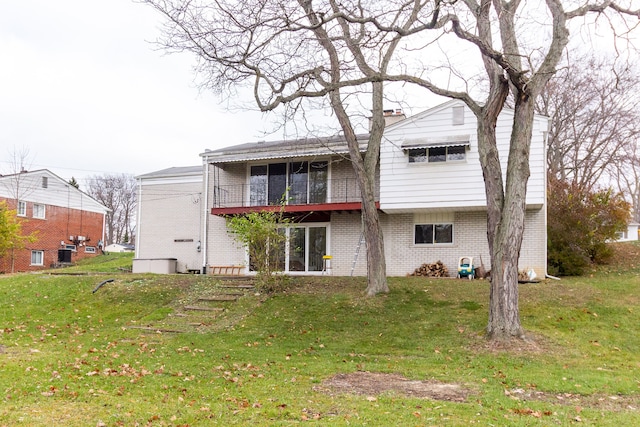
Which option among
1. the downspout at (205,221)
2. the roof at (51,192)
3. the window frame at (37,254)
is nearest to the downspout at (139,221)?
the downspout at (205,221)

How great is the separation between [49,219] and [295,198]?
20.6 meters

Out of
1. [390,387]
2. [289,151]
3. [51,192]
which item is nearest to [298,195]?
[289,151]

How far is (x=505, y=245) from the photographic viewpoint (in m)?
10.1

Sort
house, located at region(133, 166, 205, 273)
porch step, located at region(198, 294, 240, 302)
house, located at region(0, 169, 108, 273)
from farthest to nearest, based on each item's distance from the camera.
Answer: house, located at region(0, 169, 108, 273) < house, located at region(133, 166, 205, 273) < porch step, located at region(198, 294, 240, 302)

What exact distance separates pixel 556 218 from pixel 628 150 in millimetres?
13470

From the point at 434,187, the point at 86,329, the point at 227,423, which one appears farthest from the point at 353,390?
the point at 434,187

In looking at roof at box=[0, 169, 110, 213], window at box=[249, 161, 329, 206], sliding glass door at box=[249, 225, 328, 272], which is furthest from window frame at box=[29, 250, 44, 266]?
sliding glass door at box=[249, 225, 328, 272]

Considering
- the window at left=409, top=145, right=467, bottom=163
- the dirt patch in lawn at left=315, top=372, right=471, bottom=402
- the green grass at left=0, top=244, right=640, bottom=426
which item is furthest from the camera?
the window at left=409, top=145, right=467, bottom=163

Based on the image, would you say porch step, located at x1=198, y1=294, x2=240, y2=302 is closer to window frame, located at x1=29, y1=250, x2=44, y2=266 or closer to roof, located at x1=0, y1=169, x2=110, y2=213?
window frame, located at x1=29, y1=250, x2=44, y2=266

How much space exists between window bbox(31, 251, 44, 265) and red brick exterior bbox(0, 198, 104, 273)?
130 mm

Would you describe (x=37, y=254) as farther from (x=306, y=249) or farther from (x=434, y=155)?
(x=434, y=155)

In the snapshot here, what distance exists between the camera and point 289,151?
19.5 meters

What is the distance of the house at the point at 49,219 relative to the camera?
29.7 m

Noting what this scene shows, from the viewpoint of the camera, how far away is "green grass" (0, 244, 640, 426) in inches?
227
